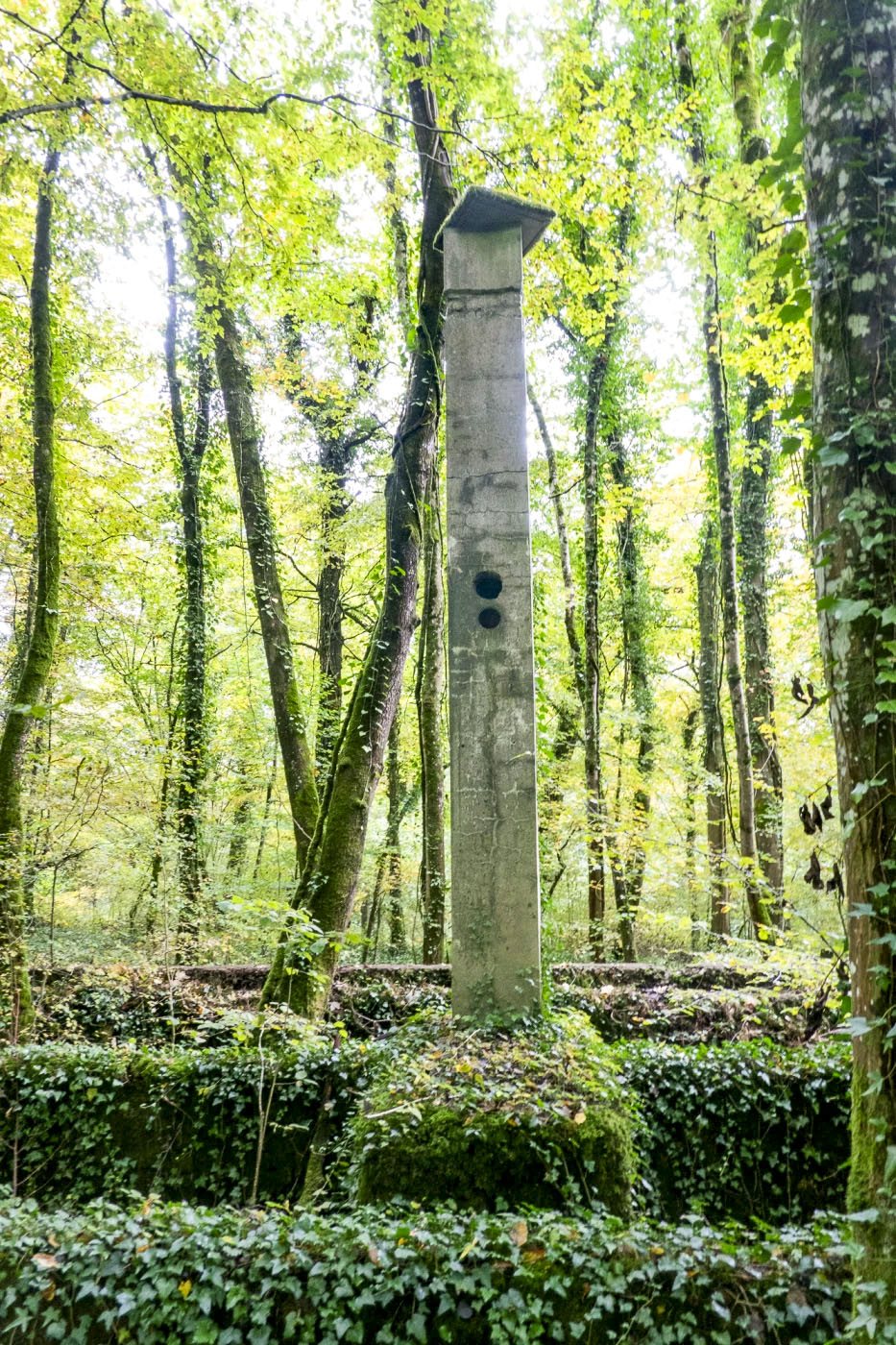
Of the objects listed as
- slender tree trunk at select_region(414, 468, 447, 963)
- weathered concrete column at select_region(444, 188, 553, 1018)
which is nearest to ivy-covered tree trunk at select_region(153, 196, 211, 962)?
slender tree trunk at select_region(414, 468, 447, 963)

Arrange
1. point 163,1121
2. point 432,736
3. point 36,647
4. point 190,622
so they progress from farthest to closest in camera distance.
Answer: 1. point 190,622
2. point 432,736
3. point 36,647
4. point 163,1121

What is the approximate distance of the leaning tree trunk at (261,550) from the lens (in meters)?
8.09

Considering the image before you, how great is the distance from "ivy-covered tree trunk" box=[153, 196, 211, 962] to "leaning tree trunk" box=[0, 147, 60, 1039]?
9.69 feet

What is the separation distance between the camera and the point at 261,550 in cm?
878

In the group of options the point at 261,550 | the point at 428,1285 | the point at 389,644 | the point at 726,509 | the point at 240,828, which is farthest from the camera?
the point at 240,828

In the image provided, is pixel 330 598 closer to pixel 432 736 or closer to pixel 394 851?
pixel 394 851

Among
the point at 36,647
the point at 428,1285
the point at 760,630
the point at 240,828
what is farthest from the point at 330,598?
the point at 428,1285

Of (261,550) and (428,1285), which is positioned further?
(261,550)

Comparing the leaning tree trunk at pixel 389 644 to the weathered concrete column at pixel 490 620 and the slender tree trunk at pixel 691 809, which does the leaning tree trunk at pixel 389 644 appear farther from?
the slender tree trunk at pixel 691 809

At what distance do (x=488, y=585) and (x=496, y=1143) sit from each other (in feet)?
10.0

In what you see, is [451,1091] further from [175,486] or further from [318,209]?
[175,486]

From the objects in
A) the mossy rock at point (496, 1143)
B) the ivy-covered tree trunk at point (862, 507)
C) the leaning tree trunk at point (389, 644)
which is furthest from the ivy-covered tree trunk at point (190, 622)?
the ivy-covered tree trunk at point (862, 507)

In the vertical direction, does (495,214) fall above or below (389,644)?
above

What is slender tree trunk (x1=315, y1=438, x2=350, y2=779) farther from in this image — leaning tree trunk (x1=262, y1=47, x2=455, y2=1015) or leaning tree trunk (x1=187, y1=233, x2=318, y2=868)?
leaning tree trunk (x1=262, y1=47, x2=455, y2=1015)
